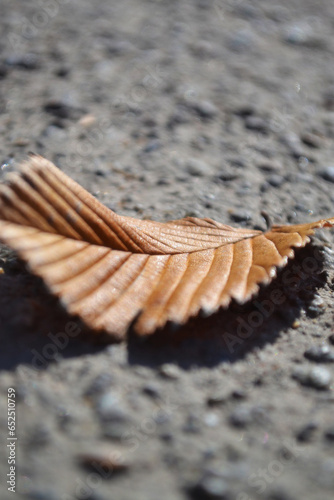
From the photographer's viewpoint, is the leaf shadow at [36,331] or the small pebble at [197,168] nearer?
the leaf shadow at [36,331]

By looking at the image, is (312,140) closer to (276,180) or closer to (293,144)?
(293,144)

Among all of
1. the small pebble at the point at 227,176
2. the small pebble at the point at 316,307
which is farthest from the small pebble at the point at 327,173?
the small pebble at the point at 316,307

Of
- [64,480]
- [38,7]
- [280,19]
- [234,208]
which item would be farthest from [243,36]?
[64,480]

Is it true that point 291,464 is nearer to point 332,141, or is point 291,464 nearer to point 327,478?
point 327,478

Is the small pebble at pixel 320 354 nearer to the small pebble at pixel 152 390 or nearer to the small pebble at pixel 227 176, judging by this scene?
the small pebble at pixel 152 390

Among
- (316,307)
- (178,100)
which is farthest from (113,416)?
(178,100)

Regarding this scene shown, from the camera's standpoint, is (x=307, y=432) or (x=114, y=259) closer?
(x=307, y=432)

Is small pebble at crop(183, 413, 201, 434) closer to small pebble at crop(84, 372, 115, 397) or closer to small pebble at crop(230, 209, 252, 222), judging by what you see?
small pebble at crop(84, 372, 115, 397)
